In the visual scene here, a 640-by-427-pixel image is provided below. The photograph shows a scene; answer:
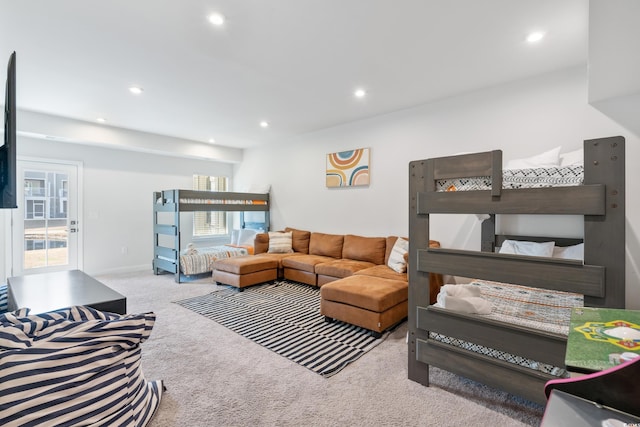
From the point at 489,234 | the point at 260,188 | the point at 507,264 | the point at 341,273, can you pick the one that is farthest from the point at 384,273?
the point at 260,188

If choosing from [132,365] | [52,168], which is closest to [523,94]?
[132,365]

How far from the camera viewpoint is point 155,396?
1775 mm

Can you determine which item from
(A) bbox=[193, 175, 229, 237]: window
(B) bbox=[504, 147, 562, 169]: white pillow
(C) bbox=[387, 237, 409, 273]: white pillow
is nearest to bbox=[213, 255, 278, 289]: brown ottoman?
(C) bbox=[387, 237, 409, 273]: white pillow

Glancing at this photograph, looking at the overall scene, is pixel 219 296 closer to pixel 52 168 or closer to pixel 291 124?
pixel 291 124

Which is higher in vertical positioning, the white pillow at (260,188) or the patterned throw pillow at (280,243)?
the white pillow at (260,188)

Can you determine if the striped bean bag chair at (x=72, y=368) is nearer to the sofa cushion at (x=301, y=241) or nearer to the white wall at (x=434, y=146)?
the white wall at (x=434, y=146)

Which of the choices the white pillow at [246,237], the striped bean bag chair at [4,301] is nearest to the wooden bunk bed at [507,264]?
the striped bean bag chair at [4,301]

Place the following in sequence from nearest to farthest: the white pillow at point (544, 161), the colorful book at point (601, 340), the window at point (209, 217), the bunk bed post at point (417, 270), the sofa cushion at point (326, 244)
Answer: the colorful book at point (601, 340) → the bunk bed post at point (417, 270) → the white pillow at point (544, 161) → the sofa cushion at point (326, 244) → the window at point (209, 217)

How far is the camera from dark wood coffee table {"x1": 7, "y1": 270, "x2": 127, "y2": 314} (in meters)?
1.66

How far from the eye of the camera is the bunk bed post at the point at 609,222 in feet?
4.58

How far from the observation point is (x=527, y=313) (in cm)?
205

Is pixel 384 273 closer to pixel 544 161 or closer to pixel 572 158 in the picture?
pixel 544 161

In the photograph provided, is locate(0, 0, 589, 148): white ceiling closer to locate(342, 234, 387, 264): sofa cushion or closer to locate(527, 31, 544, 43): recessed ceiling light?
locate(527, 31, 544, 43): recessed ceiling light

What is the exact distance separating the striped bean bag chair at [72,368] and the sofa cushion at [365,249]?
315cm
